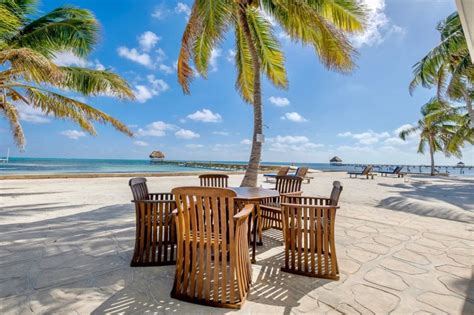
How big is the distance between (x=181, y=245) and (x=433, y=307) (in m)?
2.21

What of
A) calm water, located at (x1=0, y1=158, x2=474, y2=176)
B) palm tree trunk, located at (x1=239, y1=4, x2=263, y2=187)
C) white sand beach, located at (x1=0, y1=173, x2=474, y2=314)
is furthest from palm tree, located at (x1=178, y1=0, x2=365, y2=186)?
calm water, located at (x1=0, y1=158, x2=474, y2=176)

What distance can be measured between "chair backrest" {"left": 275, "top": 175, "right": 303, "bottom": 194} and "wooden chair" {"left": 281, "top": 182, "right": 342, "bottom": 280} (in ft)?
4.83

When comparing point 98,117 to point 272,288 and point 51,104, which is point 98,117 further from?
point 272,288

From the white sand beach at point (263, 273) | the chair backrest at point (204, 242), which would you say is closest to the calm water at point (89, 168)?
the white sand beach at point (263, 273)

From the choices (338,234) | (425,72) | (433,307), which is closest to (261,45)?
(338,234)

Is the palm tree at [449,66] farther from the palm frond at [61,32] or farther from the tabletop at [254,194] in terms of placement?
the palm frond at [61,32]

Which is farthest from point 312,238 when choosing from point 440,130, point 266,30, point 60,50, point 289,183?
point 440,130

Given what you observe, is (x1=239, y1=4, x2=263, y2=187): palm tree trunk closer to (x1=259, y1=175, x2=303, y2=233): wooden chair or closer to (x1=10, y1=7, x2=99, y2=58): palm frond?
(x1=259, y1=175, x2=303, y2=233): wooden chair

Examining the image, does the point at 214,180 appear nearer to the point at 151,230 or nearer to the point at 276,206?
the point at 276,206

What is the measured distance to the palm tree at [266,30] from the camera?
4703 mm

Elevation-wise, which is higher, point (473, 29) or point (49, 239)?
point (473, 29)

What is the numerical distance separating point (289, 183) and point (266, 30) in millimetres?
4791

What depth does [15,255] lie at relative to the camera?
275 centimetres

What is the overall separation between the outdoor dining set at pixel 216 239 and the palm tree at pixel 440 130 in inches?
781
